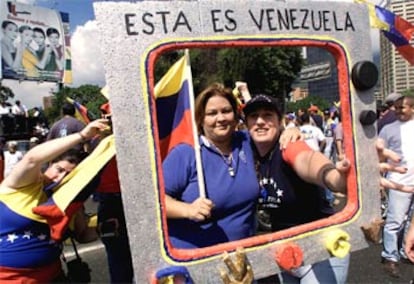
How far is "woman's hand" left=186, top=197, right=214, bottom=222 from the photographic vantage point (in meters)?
1.66

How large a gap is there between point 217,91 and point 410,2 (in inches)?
49.7

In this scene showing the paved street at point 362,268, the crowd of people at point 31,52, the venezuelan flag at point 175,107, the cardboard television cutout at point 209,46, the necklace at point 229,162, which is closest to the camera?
the cardboard television cutout at point 209,46

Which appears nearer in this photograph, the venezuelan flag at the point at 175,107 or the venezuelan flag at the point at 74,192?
the venezuelan flag at the point at 175,107

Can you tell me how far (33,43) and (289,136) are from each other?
28.9 meters

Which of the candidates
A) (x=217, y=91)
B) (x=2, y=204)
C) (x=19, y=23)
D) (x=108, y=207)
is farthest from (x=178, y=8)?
(x=19, y=23)

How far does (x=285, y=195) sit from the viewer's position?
2064mm

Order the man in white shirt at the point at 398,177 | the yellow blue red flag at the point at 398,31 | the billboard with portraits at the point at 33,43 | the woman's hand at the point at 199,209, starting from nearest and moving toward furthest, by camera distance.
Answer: the woman's hand at the point at 199,209
the yellow blue red flag at the point at 398,31
the man in white shirt at the point at 398,177
the billboard with portraits at the point at 33,43

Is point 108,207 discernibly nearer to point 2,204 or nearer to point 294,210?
point 2,204

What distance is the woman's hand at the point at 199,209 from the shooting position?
5.43 feet

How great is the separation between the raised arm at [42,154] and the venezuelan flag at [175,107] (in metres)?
0.22

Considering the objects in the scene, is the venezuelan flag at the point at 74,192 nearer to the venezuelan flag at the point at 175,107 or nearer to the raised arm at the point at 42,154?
the raised arm at the point at 42,154

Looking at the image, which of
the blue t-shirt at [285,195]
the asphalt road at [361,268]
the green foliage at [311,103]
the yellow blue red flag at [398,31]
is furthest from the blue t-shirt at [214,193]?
the asphalt road at [361,268]

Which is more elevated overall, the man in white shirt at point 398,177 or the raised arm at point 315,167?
the raised arm at point 315,167

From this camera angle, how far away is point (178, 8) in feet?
5.13
